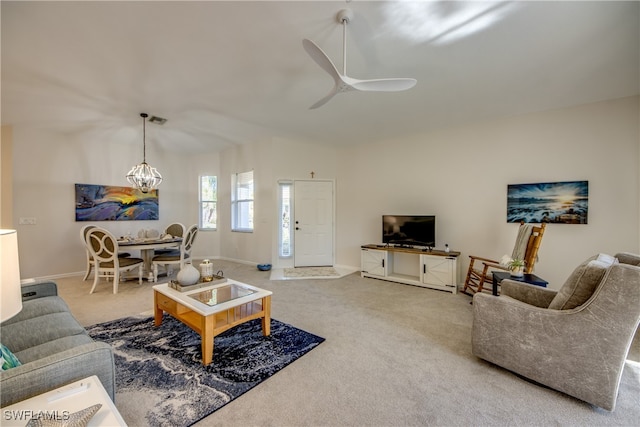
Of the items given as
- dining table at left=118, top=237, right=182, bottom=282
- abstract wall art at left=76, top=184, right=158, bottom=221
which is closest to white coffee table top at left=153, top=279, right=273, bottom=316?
dining table at left=118, top=237, right=182, bottom=282

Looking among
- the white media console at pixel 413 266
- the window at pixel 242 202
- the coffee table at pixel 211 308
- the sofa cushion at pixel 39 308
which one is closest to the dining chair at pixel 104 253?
the coffee table at pixel 211 308

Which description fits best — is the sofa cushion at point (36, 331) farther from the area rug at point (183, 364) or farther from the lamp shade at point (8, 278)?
the lamp shade at point (8, 278)

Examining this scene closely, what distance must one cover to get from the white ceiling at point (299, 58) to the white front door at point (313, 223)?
1.92 meters

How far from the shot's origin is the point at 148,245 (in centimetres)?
437

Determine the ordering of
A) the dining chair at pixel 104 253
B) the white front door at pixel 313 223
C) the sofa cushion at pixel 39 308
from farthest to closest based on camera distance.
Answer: the white front door at pixel 313 223 → the dining chair at pixel 104 253 → the sofa cushion at pixel 39 308

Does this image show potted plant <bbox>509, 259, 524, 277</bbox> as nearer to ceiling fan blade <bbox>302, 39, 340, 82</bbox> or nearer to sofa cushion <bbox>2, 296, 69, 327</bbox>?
ceiling fan blade <bbox>302, 39, 340, 82</bbox>

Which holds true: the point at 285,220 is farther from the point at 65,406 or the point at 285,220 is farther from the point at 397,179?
the point at 65,406

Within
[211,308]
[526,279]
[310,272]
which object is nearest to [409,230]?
[526,279]

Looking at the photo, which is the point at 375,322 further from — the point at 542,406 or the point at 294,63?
the point at 294,63

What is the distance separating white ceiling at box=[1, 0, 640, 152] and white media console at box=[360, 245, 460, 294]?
2.17 metres

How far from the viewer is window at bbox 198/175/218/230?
6719 millimetres

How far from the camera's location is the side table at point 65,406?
2.82 feet

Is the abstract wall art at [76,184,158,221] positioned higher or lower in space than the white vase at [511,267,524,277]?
higher

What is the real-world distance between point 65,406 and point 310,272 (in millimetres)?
4370
